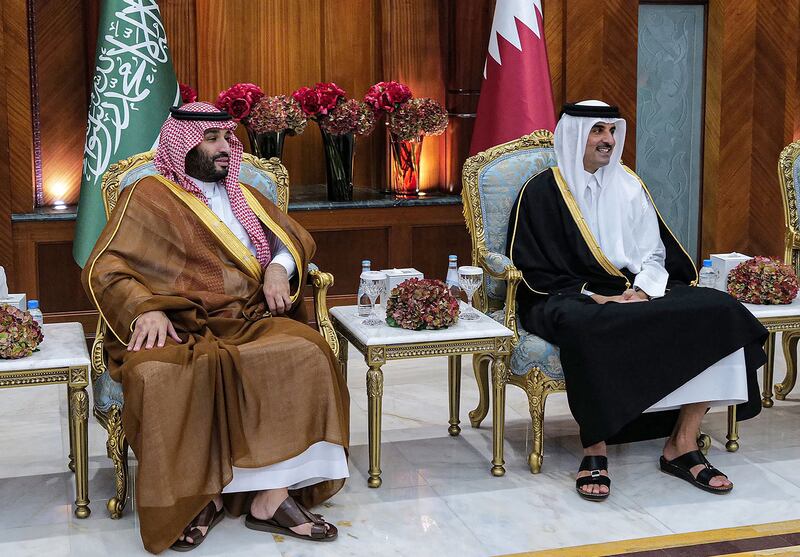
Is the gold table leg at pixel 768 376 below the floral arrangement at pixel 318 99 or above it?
below

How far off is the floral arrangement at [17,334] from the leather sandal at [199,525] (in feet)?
2.63

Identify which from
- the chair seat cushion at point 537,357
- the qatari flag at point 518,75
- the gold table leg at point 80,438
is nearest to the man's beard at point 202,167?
the gold table leg at point 80,438

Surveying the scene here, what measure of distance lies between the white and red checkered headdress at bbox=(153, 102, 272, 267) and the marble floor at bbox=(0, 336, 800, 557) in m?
1.00

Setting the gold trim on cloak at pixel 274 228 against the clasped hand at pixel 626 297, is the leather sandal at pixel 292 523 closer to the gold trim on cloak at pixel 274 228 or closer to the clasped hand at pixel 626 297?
the gold trim on cloak at pixel 274 228

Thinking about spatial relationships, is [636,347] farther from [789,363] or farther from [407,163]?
[407,163]

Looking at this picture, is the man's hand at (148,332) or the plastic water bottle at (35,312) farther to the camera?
the plastic water bottle at (35,312)

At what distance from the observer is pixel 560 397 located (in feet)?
17.8

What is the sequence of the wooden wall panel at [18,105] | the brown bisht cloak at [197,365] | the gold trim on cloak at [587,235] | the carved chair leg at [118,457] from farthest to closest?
the wooden wall panel at [18,105] → the gold trim on cloak at [587,235] → the carved chair leg at [118,457] → the brown bisht cloak at [197,365]

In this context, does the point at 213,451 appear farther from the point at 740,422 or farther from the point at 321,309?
the point at 740,422

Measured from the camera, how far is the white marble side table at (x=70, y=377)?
147 inches

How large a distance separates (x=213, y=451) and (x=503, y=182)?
1794 mm

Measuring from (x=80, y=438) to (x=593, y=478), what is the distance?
1837 millimetres

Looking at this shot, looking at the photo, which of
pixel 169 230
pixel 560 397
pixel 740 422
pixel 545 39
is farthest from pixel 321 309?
pixel 545 39

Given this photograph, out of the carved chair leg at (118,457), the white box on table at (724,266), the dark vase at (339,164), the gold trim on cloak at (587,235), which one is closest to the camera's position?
the carved chair leg at (118,457)
